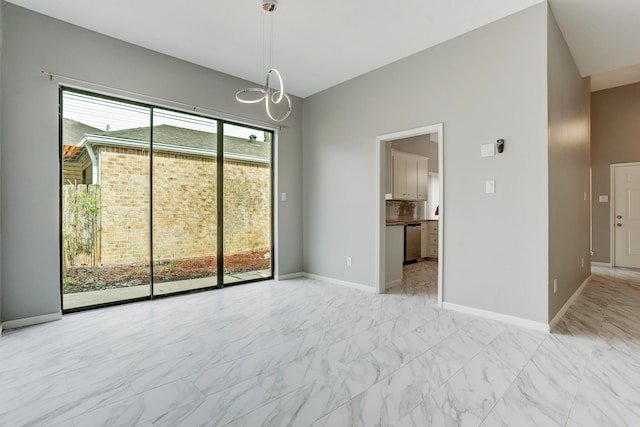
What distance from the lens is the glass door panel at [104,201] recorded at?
3375mm

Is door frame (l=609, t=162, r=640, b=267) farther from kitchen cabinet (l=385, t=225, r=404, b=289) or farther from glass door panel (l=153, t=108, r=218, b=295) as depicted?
glass door panel (l=153, t=108, r=218, b=295)

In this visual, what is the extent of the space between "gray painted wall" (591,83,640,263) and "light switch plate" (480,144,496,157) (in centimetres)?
493

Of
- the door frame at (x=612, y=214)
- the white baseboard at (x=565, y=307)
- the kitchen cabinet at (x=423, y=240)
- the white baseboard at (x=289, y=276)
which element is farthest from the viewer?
the kitchen cabinet at (x=423, y=240)

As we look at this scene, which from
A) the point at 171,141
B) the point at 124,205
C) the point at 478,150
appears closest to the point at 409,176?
the point at 478,150

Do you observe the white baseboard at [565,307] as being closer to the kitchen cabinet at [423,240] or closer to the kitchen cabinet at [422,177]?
the kitchen cabinet at [423,240]

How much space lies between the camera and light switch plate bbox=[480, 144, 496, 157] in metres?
3.17

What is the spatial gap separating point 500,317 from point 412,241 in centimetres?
390

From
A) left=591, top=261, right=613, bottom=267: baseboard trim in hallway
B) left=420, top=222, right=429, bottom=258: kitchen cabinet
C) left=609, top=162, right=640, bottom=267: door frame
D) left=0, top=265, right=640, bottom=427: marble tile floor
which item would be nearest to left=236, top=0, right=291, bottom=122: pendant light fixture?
left=0, top=265, right=640, bottom=427: marble tile floor

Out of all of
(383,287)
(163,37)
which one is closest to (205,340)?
(383,287)

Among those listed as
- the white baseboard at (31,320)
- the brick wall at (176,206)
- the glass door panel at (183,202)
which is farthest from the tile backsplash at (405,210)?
the white baseboard at (31,320)

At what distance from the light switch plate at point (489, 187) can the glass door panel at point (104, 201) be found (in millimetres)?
3860

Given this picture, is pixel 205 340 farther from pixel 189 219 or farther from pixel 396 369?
pixel 189 219

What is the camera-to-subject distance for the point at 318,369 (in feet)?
7.13

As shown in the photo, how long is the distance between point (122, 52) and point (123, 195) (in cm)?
162
